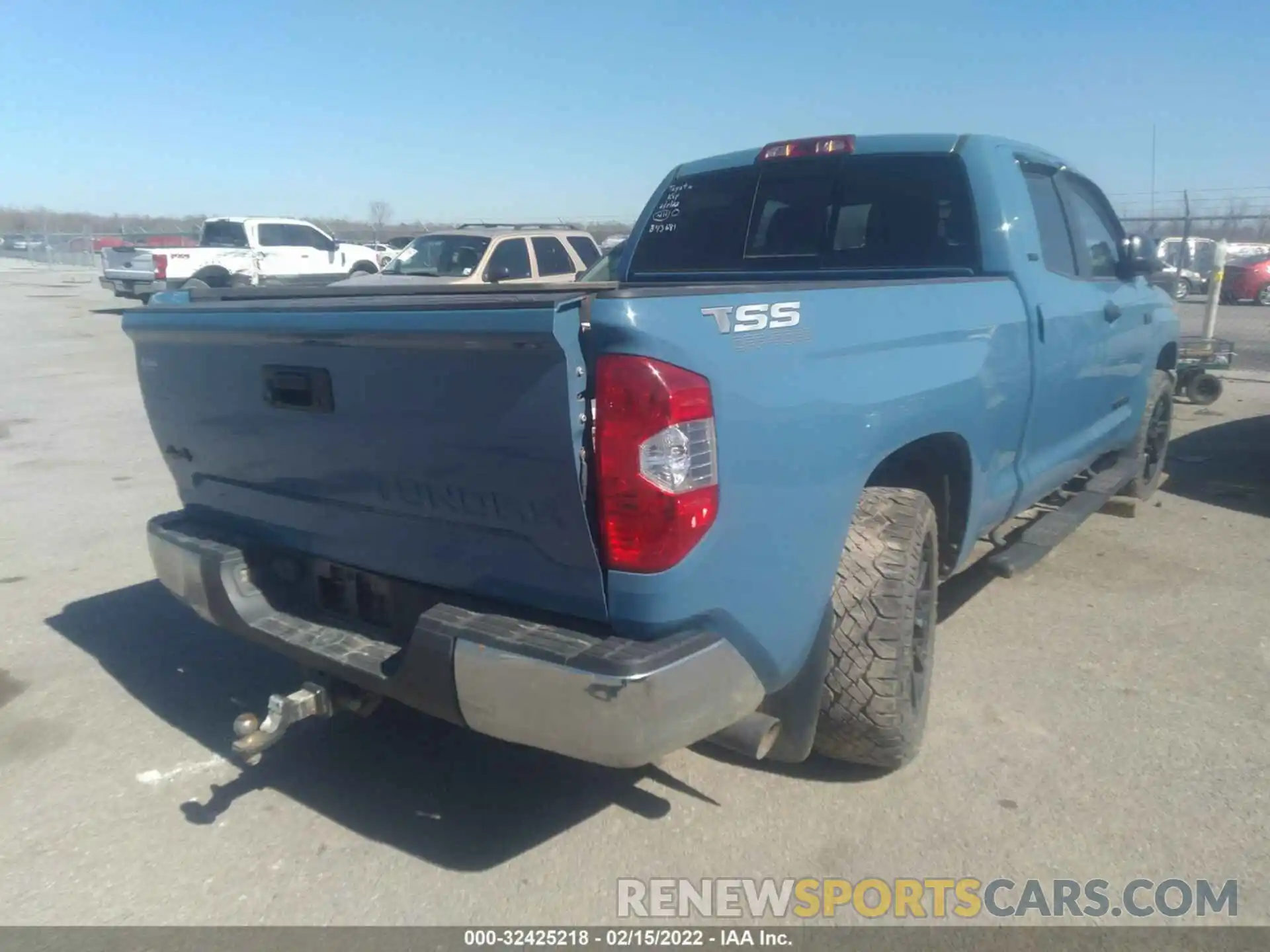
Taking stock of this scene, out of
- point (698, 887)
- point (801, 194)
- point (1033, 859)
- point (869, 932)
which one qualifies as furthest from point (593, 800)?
point (801, 194)

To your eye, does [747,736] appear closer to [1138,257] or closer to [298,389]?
[298,389]

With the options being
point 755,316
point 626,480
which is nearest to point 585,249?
point 755,316

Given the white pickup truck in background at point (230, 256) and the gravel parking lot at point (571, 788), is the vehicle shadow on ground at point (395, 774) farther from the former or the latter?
the white pickup truck in background at point (230, 256)

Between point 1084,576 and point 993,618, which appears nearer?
→ point 993,618

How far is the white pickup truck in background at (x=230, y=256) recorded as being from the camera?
20.8 m

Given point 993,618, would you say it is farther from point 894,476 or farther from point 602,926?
point 602,926

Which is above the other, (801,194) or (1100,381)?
(801,194)

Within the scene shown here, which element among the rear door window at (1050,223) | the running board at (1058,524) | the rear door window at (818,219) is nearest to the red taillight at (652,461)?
the running board at (1058,524)

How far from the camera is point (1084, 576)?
17.4 feet

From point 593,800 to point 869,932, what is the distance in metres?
0.96

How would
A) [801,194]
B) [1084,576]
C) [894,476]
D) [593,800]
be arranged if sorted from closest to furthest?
[593,800] < [894,476] < [801,194] < [1084,576]

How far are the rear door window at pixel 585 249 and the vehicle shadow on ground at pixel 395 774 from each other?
12.6 meters

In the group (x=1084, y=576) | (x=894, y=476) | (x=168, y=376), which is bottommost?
(x=1084, y=576)

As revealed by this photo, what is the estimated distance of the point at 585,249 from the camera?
16.5m
